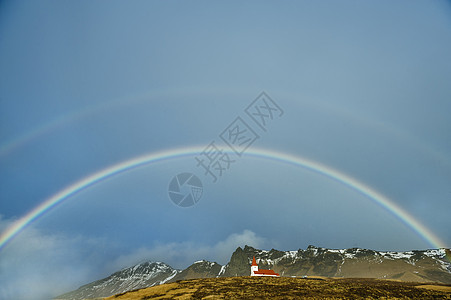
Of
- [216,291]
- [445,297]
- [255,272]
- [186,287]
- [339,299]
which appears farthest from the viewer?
[255,272]

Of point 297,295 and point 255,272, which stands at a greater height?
point 255,272

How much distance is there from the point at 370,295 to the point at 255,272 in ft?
186

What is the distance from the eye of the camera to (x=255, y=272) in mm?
88625

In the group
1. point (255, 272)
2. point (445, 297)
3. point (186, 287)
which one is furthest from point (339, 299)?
point (255, 272)

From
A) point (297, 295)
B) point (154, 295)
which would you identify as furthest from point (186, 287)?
point (297, 295)

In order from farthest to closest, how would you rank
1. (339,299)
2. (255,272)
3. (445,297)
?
(255,272)
(445,297)
(339,299)

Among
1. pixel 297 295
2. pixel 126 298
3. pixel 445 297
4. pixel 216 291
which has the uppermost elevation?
pixel 126 298

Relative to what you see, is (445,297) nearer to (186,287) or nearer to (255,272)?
(186,287)

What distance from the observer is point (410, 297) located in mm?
37188

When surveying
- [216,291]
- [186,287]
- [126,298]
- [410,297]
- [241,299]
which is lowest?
[410,297]

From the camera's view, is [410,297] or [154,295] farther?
[154,295]

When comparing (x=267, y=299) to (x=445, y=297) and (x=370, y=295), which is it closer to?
(x=370, y=295)

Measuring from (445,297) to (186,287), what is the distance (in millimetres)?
40934

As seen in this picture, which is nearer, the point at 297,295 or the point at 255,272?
the point at 297,295
